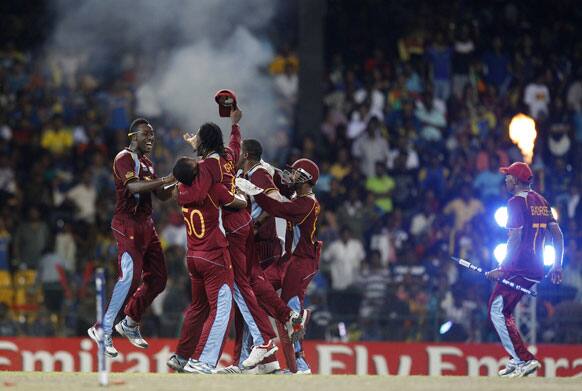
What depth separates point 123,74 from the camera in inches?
993

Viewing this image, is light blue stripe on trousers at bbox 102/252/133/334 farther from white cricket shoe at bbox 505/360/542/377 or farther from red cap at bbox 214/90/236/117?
white cricket shoe at bbox 505/360/542/377

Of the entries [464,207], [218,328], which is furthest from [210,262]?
[464,207]

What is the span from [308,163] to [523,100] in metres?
9.61

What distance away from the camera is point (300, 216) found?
616 inches

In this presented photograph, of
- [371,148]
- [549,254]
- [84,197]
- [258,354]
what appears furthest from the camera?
[371,148]

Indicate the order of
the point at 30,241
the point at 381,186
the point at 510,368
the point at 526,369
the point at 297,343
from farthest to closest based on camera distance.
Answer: the point at 381,186, the point at 30,241, the point at 297,343, the point at 510,368, the point at 526,369

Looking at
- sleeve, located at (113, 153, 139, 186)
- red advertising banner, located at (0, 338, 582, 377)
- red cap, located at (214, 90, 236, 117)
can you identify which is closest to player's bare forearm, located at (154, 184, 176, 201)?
sleeve, located at (113, 153, 139, 186)

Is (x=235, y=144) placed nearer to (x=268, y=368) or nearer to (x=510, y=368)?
(x=268, y=368)

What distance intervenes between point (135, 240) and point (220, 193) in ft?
3.76

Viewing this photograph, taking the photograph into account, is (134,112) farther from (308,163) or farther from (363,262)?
(308,163)

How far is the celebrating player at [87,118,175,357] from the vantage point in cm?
1493

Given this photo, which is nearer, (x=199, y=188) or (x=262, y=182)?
(x=199, y=188)

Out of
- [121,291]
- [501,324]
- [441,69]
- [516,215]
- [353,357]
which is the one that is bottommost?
Result: [353,357]

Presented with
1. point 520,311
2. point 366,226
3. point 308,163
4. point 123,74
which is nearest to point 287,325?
point 308,163
